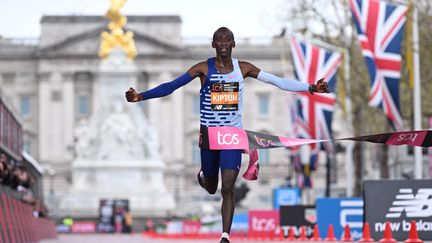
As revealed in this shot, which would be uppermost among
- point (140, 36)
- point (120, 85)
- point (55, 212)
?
point (140, 36)

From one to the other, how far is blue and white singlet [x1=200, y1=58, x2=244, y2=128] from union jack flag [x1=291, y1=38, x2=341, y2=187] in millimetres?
28762

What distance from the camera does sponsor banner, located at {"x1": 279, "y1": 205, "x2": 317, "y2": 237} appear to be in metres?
31.0

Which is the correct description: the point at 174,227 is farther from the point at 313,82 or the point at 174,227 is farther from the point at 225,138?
the point at 225,138

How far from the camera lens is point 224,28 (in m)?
14.1

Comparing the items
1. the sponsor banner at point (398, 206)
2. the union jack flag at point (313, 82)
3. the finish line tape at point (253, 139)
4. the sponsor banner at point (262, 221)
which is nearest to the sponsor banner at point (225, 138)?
the finish line tape at point (253, 139)

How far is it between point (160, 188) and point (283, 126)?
6491cm

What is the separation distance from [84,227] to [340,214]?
52.0 metres

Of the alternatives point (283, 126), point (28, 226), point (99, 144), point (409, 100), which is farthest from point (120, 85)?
point (283, 126)

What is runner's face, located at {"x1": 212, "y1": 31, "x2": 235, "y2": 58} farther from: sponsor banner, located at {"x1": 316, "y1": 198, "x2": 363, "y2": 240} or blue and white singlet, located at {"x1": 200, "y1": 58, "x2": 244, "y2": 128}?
sponsor banner, located at {"x1": 316, "y1": 198, "x2": 363, "y2": 240}

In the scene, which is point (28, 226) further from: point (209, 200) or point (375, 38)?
point (209, 200)

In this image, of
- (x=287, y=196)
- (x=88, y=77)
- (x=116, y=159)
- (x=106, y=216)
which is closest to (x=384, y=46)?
(x=287, y=196)

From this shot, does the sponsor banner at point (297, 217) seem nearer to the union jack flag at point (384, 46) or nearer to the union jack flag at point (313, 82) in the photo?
the union jack flag at point (384, 46)

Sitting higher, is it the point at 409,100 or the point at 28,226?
the point at 409,100

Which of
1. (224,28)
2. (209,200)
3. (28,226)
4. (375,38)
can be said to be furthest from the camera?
(209,200)
